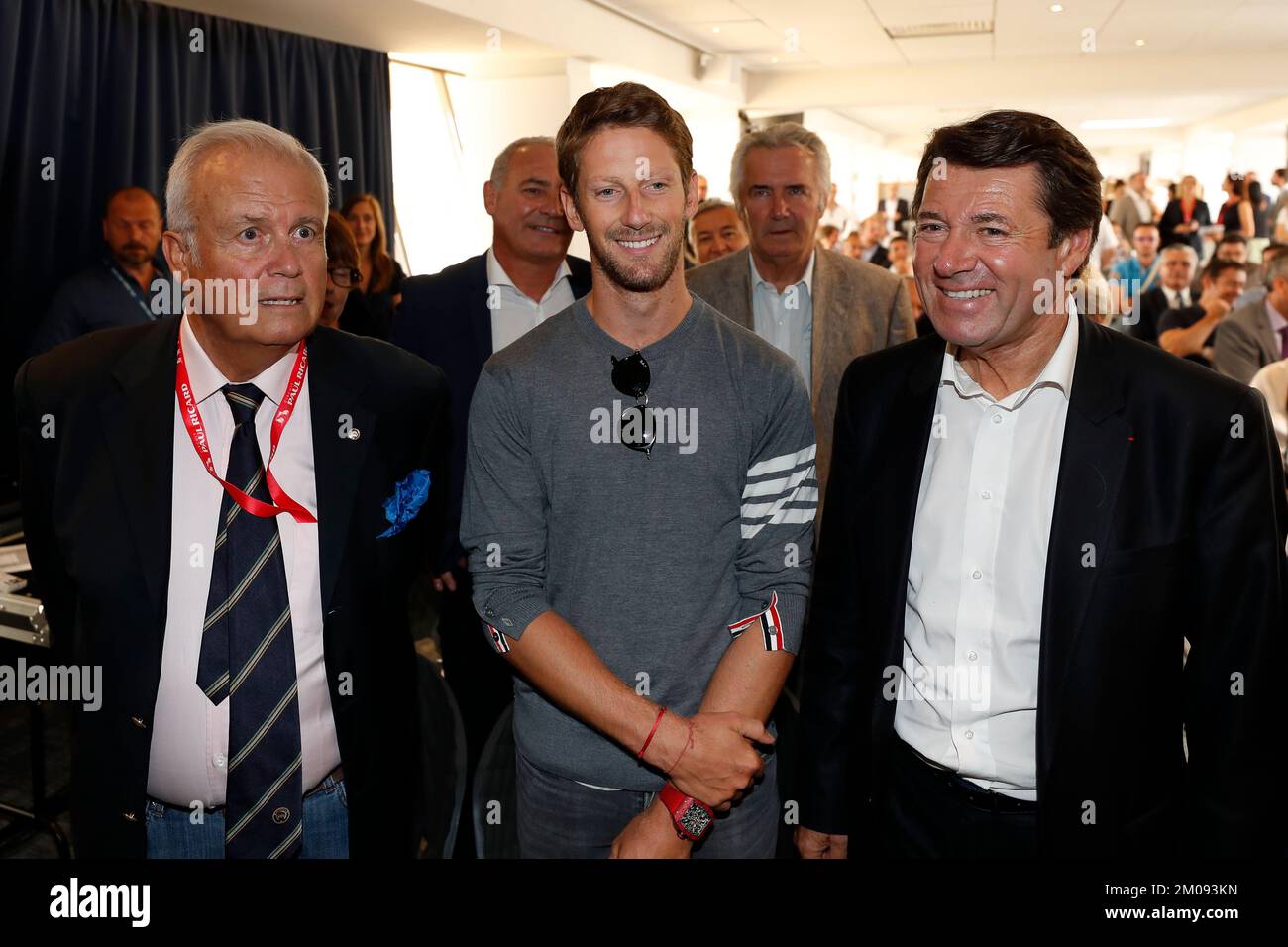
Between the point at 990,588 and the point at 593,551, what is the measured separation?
64 cm

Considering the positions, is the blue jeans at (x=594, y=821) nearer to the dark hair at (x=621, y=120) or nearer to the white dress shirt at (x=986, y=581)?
the white dress shirt at (x=986, y=581)

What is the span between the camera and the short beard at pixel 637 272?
171cm

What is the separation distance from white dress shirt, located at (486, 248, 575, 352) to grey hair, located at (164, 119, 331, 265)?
1.20 meters

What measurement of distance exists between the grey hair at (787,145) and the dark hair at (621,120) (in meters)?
1.63

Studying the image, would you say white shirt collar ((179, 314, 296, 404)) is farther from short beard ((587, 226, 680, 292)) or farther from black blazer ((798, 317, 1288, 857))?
black blazer ((798, 317, 1288, 857))

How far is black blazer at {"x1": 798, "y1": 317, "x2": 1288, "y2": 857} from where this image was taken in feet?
4.89

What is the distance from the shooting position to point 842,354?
304 cm

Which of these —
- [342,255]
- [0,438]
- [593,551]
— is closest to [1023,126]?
[593,551]

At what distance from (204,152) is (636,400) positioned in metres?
0.81

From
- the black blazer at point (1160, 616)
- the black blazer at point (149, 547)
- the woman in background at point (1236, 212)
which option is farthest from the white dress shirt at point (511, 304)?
the woman in background at point (1236, 212)

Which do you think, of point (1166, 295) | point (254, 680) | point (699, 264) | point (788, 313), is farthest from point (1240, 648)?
point (1166, 295)

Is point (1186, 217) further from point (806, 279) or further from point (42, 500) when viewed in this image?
point (42, 500)

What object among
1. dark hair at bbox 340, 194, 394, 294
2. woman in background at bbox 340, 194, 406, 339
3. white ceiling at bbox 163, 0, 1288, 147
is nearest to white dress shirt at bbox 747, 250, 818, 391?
woman in background at bbox 340, 194, 406, 339
